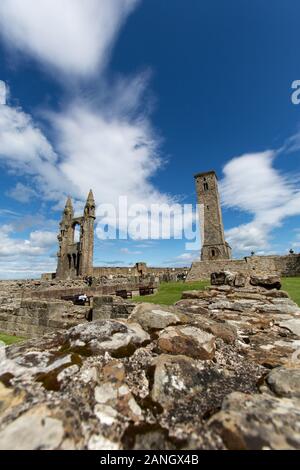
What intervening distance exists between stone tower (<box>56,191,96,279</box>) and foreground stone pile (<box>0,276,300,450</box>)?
35682 millimetres

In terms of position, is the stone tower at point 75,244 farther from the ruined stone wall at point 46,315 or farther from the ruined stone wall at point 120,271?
the ruined stone wall at point 46,315

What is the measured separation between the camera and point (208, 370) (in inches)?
77.2

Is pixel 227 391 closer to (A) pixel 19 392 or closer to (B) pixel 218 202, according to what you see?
(A) pixel 19 392

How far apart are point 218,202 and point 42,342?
144 feet

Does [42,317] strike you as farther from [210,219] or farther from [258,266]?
[210,219]

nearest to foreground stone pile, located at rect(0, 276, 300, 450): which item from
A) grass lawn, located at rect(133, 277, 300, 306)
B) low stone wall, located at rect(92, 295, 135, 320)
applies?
low stone wall, located at rect(92, 295, 135, 320)

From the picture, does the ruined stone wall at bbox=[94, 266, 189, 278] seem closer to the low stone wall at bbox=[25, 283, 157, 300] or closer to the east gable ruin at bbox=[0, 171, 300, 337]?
the east gable ruin at bbox=[0, 171, 300, 337]

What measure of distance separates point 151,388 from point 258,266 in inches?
1172

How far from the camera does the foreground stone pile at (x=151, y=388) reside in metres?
1.22

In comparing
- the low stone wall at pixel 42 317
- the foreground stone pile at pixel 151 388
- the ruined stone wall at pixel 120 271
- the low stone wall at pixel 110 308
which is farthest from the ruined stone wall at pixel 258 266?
the foreground stone pile at pixel 151 388

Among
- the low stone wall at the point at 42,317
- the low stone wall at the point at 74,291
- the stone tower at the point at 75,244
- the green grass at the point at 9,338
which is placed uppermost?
the stone tower at the point at 75,244

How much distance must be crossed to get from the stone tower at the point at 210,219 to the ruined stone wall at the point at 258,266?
11682 millimetres

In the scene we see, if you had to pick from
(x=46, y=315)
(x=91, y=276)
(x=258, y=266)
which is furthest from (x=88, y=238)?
Result: (x=46, y=315)

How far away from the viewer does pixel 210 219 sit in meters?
42.3
